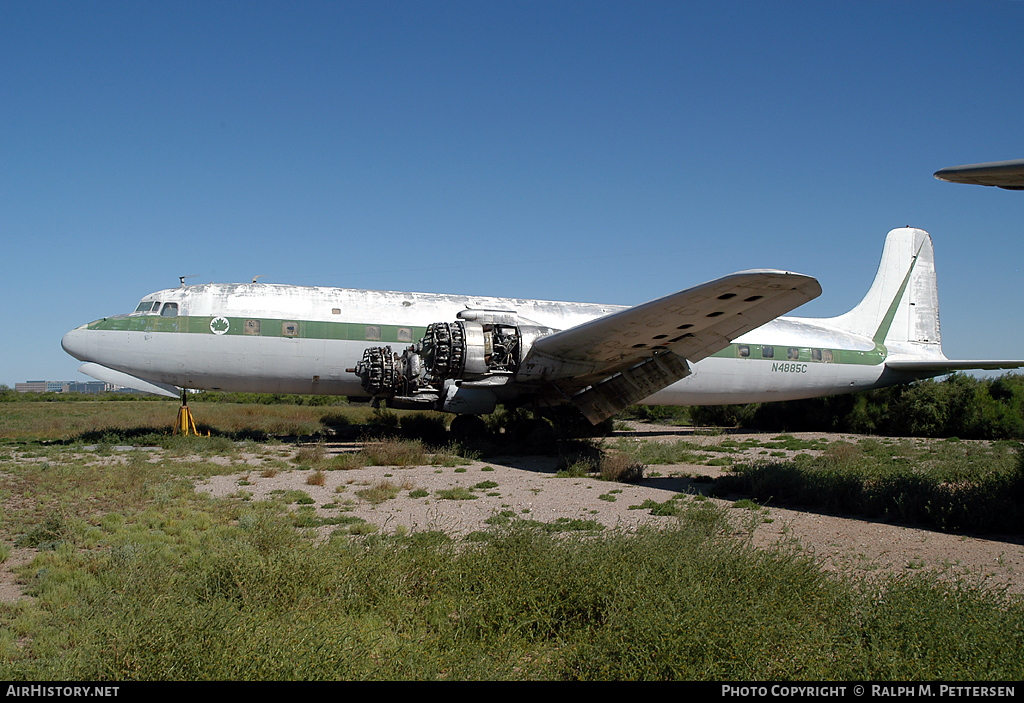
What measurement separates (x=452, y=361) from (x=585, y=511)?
19.9 feet

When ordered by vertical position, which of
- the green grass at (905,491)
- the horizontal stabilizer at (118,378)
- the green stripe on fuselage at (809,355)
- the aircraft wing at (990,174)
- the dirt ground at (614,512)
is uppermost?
the aircraft wing at (990,174)

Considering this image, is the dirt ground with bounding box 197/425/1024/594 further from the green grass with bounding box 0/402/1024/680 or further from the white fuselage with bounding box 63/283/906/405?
the white fuselage with bounding box 63/283/906/405

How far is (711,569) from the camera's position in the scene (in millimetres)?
5000

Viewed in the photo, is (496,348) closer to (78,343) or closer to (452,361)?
(452,361)

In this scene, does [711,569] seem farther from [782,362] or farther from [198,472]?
[782,362]

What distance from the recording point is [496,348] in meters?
14.5

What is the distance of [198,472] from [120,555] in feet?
20.7

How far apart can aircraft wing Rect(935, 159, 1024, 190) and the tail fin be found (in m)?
17.2

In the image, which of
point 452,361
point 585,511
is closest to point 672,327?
point 452,361

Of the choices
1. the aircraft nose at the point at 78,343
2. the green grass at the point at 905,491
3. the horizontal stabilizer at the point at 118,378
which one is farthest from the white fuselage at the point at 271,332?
the green grass at the point at 905,491

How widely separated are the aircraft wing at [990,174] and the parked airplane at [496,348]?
370cm

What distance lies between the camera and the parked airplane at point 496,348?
536 inches

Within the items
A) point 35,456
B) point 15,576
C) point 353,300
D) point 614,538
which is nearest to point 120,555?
point 15,576

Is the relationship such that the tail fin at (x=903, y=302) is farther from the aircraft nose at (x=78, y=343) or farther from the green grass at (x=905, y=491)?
the aircraft nose at (x=78, y=343)
